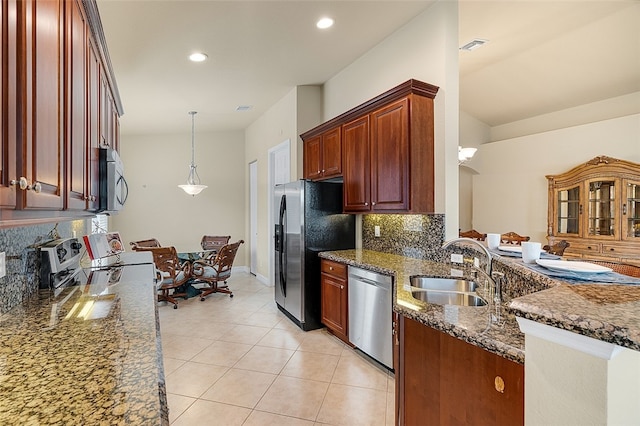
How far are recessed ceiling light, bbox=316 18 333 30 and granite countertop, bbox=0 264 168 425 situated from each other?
272 centimetres

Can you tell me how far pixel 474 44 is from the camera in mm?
3836

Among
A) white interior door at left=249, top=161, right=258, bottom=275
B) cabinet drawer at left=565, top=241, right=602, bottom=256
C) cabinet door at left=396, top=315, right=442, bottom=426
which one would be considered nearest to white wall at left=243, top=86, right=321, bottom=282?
white interior door at left=249, top=161, right=258, bottom=275

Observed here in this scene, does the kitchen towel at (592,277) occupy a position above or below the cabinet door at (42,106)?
below

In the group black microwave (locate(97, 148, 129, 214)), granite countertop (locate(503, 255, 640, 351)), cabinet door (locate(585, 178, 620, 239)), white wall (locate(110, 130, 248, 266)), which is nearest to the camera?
granite countertop (locate(503, 255, 640, 351))

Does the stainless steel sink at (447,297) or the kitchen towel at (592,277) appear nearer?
the kitchen towel at (592,277)

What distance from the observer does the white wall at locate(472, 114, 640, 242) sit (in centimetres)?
480

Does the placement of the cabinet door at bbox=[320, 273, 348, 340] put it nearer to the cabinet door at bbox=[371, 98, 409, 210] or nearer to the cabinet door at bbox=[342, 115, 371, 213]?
the cabinet door at bbox=[342, 115, 371, 213]

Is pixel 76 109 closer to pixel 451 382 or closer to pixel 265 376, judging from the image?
pixel 451 382

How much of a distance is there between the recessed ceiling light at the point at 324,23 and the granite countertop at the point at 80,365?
2.72 meters

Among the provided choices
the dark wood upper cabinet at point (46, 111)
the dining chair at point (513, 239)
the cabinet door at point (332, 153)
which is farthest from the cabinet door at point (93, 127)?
the dining chair at point (513, 239)

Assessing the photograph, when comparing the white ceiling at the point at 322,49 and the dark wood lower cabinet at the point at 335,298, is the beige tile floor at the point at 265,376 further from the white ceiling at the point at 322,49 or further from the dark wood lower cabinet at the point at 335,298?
the white ceiling at the point at 322,49

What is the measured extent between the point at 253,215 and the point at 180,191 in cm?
169

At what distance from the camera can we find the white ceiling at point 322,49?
295 cm

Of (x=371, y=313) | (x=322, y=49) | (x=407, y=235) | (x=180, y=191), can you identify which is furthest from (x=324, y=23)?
(x=180, y=191)
